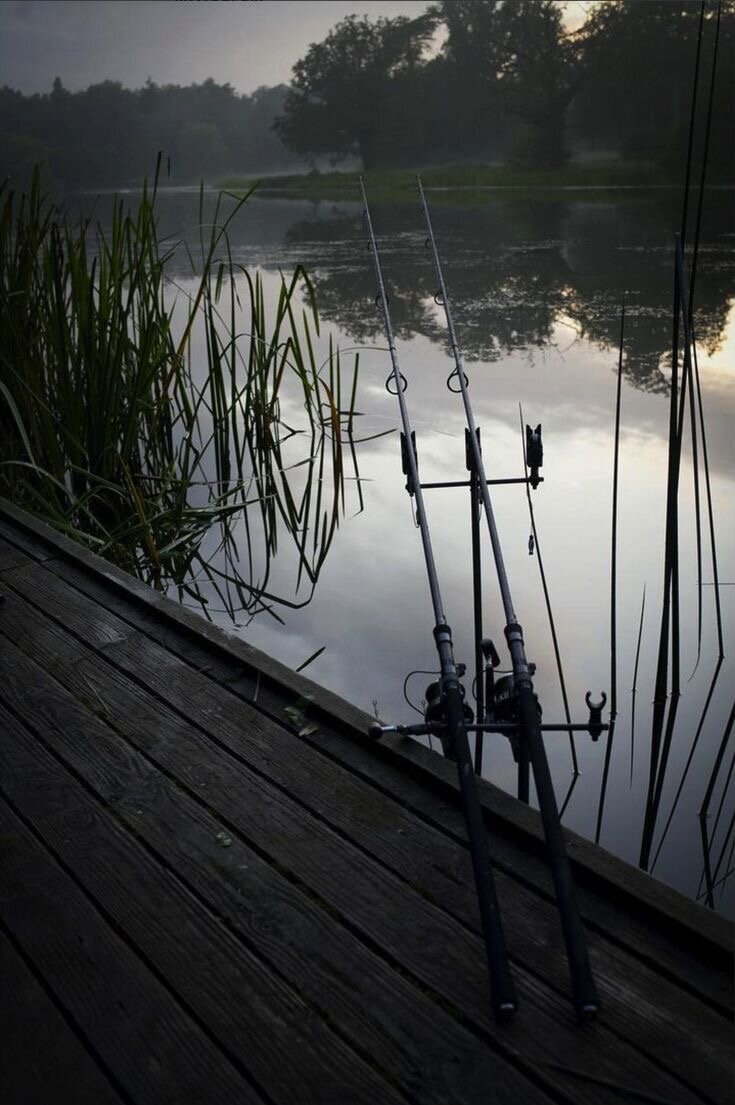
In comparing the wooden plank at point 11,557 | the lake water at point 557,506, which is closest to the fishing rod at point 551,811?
the lake water at point 557,506

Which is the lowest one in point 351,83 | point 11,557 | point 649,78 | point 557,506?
point 557,506

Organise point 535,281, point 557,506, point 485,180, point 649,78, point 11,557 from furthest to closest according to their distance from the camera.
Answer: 1. point 485,180
2. point 649,78
3. point 535,281
4. point 557,506
5. point 11,557

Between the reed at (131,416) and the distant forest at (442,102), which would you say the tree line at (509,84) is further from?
the reed at (131,416)

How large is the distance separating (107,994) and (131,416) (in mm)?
1982

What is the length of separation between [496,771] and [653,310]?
3.94 meters

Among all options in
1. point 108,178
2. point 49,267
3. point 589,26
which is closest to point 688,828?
point 49,267

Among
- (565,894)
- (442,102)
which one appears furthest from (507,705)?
(442,102)

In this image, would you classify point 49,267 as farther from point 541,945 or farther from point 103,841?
point 541,945

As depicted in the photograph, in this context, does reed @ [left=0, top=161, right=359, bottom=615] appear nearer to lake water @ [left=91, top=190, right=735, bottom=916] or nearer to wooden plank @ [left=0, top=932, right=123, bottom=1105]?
lake water @ [left=91, top=190, right=735, bottom=916]

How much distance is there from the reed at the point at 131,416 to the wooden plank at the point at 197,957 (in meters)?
1.29

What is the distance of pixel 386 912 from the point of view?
1.16 meters

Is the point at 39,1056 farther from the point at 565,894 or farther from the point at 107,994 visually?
the point at 565,894

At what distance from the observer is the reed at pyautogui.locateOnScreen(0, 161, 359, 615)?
2.74m

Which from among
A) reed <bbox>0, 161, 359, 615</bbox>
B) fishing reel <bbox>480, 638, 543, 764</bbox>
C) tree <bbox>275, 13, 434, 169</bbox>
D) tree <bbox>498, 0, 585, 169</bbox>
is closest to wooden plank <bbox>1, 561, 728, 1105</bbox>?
fishing reel <bbox>480, 638, 543, 764</bbox>
